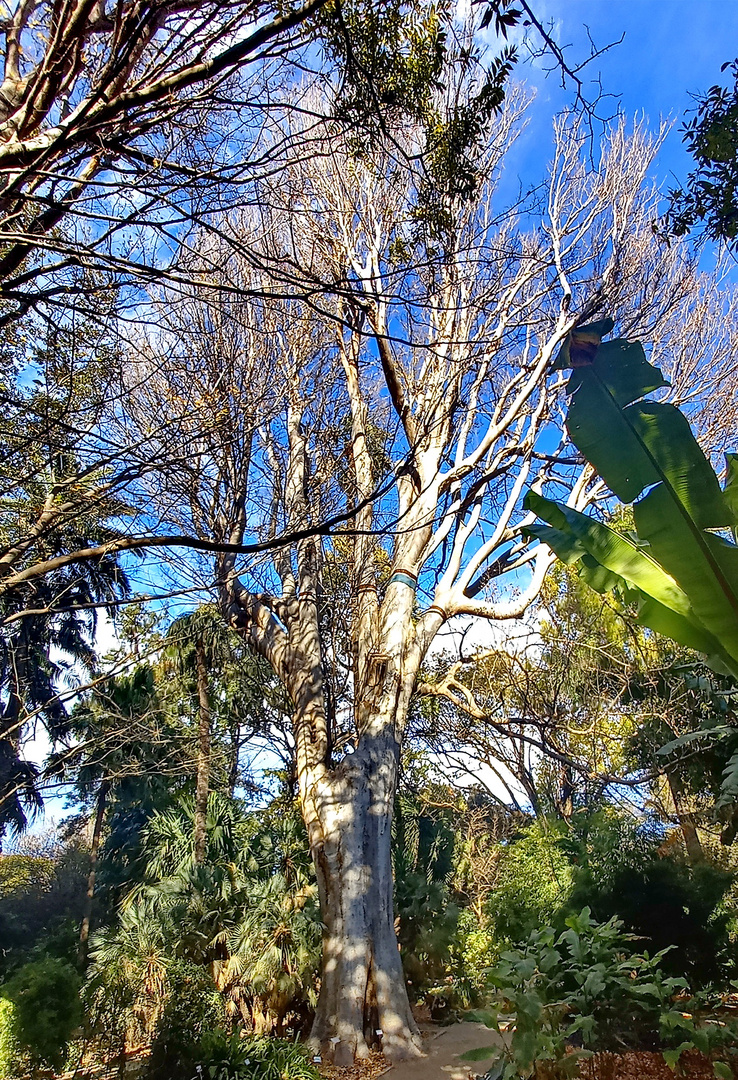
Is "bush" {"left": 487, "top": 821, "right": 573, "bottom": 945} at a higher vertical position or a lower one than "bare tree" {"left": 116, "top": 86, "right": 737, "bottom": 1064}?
lower

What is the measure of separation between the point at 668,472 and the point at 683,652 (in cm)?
939

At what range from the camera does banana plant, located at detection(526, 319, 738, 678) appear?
3504mm

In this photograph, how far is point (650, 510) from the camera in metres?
3.55

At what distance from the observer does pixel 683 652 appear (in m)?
11.8

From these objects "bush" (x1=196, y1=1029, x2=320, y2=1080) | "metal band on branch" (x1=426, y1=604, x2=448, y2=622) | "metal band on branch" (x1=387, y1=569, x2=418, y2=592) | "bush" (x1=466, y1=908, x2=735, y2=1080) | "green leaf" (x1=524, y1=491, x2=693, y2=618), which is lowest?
"bush" (x1=196, y1=1029, x2=320, y2=1080)

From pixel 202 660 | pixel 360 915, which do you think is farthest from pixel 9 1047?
pixel 202 660

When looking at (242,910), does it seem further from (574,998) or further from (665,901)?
(574,998)

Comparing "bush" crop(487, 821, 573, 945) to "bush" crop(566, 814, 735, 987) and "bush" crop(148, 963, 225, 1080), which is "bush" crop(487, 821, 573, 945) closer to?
"bush" crop(566, 814, 735, 987)

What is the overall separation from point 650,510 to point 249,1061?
17.2 feet

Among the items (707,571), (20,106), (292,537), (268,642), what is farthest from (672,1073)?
(20,106)

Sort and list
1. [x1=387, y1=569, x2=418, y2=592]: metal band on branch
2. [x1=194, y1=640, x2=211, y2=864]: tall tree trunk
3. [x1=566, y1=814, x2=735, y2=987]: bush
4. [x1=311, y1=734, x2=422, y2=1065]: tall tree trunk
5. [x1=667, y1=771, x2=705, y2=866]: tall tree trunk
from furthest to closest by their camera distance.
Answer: [x1=667, y1=771, x2=705, y2=866]: tall tree trunk, [x1=194, y1=640, x2=211, y2=864]: tall tree trunk, [x1=387, y1=569, x2=418, y2=592]: metal band on branch, [x1=566, y1=814, x2=735, y2=987]: bush, [x1=311, y1=734, x2=422, y2=1065]: tall tree trunk

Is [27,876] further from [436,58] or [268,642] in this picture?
[436,58]

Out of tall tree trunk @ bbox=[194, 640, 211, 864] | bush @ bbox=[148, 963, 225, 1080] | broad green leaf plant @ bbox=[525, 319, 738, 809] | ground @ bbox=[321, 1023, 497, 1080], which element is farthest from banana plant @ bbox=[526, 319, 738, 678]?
tall tree trunk @ bbox=[194, 640, 211, 864]

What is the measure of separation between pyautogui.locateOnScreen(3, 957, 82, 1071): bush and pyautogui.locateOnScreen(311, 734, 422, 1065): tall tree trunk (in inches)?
128
